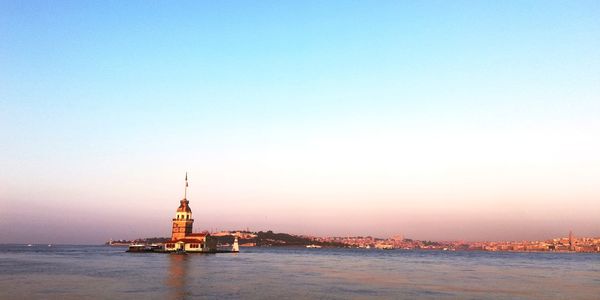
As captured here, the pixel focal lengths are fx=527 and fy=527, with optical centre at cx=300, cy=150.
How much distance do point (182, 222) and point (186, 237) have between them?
5.94m

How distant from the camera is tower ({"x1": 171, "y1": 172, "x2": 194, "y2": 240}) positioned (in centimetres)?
14650

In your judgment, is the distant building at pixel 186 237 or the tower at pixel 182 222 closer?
the distant building at pixel 186 237

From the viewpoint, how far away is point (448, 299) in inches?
1763

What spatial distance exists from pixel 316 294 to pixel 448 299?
445 inches

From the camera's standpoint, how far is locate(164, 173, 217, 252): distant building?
456 feet

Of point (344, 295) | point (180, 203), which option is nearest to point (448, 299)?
point (344, 295)

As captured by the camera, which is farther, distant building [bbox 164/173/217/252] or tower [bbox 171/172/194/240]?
tower [bbox 171/172/194/240]

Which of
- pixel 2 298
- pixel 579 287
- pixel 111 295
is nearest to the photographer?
pixel 2 298

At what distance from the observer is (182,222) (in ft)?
482

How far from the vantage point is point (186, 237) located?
143m

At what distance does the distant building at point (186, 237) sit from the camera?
139125 millimetres

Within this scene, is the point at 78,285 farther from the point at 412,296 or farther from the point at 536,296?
the point at 536,296

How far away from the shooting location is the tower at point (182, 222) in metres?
146

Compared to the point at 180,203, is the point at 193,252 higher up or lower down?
lower down
